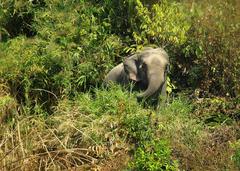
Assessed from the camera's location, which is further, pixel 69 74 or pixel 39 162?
pixel 69 74

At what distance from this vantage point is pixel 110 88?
7.44 meters

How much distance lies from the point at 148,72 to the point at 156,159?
1478 mm

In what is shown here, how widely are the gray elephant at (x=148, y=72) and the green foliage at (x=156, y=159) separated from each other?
1.26m

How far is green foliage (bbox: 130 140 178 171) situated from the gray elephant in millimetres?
1256

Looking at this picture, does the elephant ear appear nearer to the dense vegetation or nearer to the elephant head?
the elephant head

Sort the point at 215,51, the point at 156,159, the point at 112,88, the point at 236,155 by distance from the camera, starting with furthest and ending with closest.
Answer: the point at 215,51
the point at 112,88
the point at 156,159
the point at 236,155

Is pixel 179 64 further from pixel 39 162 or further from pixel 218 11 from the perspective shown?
pixel 39 162

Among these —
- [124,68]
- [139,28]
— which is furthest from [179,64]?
[124,68]

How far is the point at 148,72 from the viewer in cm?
709

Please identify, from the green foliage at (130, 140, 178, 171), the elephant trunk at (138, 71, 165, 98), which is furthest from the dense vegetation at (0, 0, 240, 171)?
the elephant trunk at (138, 71, 165, 98)

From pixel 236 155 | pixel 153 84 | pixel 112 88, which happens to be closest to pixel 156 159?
pixel 236 155

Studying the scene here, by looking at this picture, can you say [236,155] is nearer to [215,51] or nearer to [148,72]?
[148,72]

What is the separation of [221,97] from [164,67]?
1118 mm

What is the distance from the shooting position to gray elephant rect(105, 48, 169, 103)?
23.2 feet
